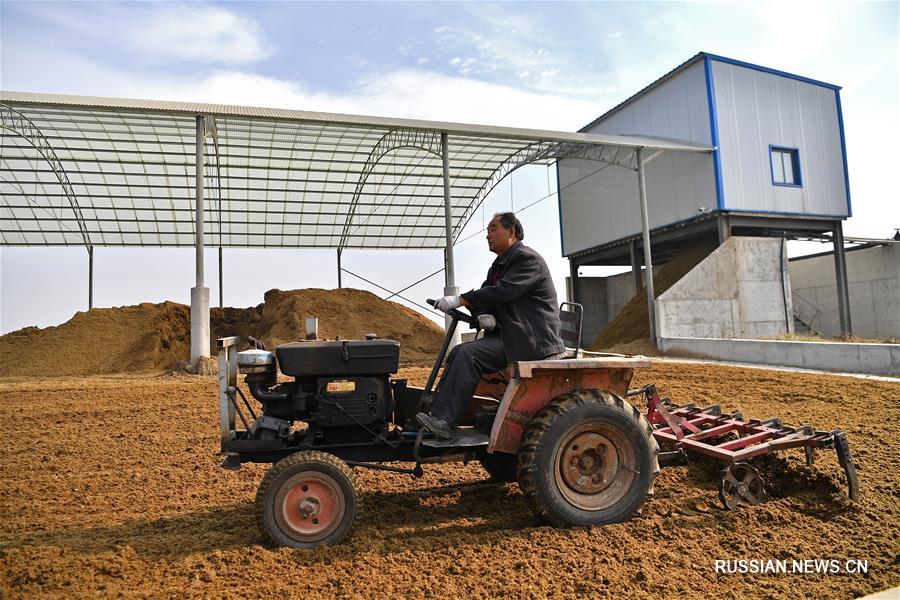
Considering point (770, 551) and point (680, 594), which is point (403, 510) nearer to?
point (680, 594)

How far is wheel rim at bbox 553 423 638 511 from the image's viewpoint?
3334 mm

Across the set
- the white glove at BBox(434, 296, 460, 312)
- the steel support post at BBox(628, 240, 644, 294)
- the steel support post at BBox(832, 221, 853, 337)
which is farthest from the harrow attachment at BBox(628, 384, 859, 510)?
the steel support post at BBox(832, 221, 853, 337)

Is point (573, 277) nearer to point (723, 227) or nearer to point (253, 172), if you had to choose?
point (723, 227)

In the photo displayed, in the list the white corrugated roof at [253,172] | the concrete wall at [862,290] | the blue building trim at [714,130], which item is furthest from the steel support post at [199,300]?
the concrete wall at [862,290]

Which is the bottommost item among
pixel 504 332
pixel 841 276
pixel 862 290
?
pixel 504 332

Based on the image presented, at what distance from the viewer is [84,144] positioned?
16766 mm

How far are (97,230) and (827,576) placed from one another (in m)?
22.1

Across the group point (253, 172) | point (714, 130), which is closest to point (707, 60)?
point (714, 130)

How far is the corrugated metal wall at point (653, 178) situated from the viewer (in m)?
17.6

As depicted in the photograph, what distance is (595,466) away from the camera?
3.41 meters

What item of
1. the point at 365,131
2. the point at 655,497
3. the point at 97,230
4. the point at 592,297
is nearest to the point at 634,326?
the point at 592,297

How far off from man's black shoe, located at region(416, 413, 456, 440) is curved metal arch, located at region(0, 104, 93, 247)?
15008 millimetres

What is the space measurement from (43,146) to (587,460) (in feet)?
62.7

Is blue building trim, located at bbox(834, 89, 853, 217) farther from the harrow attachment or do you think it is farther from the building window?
the harrow attachment
